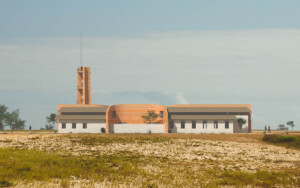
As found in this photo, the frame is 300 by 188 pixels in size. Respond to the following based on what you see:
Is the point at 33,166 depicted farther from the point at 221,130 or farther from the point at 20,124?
the point at 20,124

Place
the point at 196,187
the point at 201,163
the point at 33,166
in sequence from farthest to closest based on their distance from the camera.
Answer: the point at 201,163
the point at 33,166
the point at 196,187

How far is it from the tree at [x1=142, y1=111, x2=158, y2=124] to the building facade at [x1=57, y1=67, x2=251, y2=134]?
498mm

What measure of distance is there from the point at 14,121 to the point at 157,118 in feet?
199

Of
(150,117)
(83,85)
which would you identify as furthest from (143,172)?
(83,85)

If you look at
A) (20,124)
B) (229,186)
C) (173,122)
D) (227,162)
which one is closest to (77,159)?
(227,162)

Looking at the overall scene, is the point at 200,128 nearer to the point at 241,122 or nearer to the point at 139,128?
the point at 241,122

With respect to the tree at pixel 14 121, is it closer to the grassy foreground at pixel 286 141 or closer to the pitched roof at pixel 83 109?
the pitched roof at pixel 83 109

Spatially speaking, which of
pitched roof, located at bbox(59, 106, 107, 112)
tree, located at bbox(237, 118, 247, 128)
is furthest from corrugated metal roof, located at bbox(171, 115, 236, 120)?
pitched roof, located at bbox(59, 106, 107, 112)

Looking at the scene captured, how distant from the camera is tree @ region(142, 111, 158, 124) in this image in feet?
349

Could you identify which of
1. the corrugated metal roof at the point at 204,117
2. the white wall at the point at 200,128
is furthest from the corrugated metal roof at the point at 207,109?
the white wall at the point at 200,128

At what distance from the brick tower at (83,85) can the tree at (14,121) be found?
27.7 metres

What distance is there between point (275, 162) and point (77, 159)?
15265 mm

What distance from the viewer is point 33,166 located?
25.4 meters

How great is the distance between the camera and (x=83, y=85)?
130m
